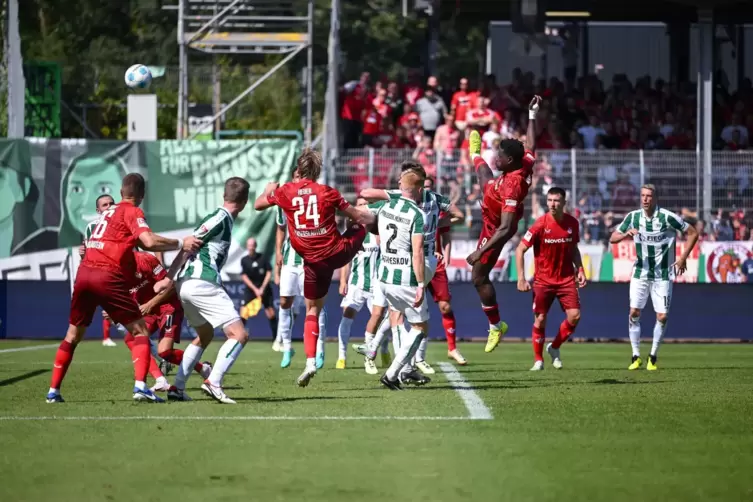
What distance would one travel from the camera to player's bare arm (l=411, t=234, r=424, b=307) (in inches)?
451

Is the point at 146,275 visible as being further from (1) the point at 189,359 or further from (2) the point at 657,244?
(2) the point at 657,244

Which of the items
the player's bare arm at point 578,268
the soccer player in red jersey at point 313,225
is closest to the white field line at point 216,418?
the soccer player in red jersey at point 313,225

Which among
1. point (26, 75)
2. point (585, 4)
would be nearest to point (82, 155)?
point (26, 75)

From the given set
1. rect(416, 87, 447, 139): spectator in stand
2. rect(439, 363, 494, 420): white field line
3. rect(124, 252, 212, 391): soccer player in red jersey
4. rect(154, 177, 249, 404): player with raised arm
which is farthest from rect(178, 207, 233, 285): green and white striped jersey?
rect(416, 87, 447, 139): spectator in stand

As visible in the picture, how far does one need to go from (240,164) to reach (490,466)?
58.0 ft

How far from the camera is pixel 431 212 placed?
46.5 ft

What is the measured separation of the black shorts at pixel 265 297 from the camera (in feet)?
79.0

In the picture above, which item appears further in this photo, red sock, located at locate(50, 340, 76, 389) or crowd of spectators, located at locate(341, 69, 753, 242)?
crowd of spectators, located at locate(341, 69, 753, 242)

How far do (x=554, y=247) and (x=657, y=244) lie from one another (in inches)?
64.7

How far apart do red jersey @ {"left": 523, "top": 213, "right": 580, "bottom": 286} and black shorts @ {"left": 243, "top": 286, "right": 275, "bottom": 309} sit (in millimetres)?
9141

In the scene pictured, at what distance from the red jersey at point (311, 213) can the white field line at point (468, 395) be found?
1.86 m

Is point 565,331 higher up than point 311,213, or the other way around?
point 311,213

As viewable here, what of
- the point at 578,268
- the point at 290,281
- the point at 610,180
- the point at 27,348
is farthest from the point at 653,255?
the point at 27,348

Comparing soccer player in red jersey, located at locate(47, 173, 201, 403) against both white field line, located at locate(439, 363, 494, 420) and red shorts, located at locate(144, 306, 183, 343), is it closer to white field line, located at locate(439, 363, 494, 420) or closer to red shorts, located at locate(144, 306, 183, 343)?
red shorts, located at locate(144, 306, 183, 343)
